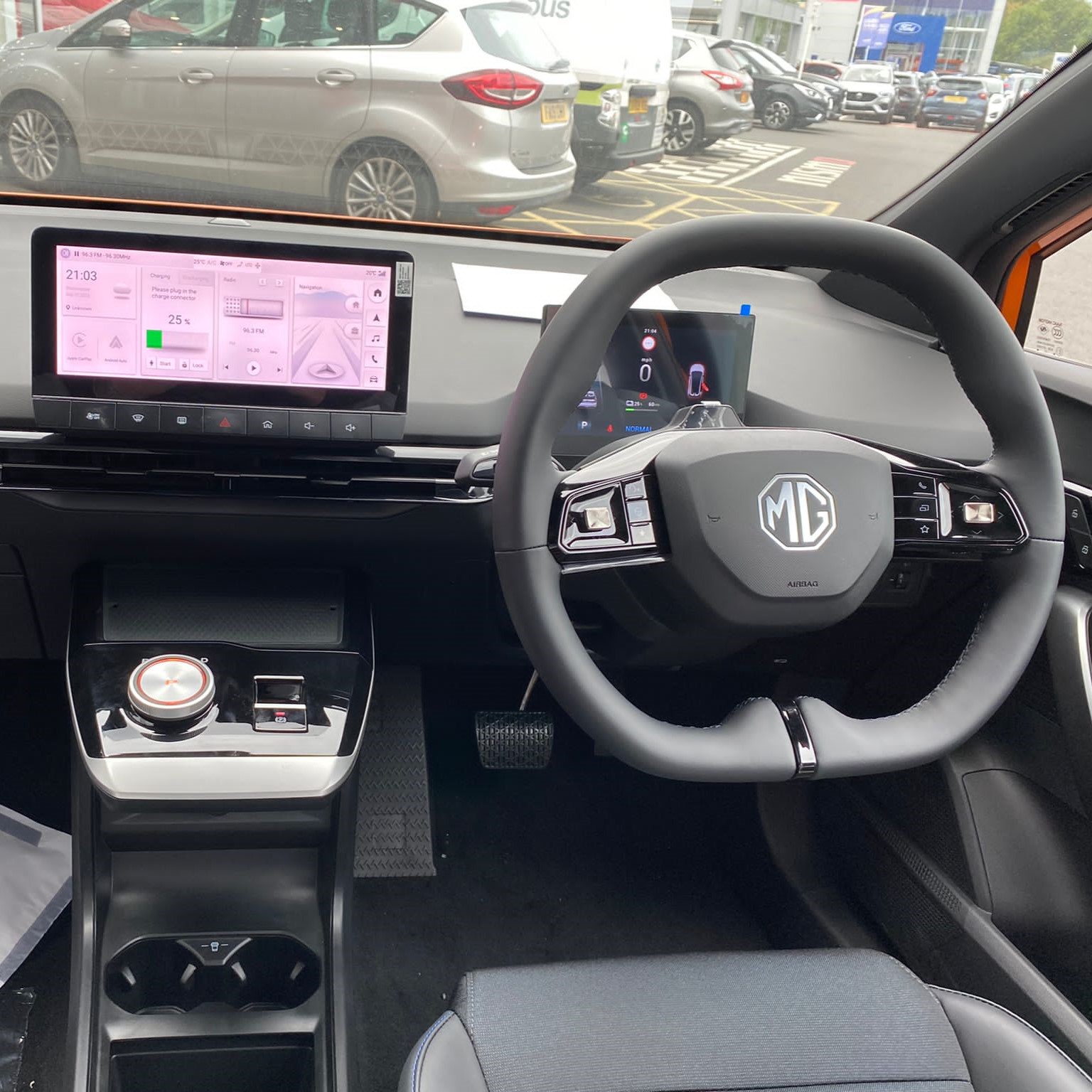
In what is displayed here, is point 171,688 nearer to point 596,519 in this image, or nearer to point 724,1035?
point 596,519

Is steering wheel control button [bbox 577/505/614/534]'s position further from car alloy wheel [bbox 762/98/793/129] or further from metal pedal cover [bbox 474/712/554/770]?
car alloy wheel [bbox 762/98/793/129]

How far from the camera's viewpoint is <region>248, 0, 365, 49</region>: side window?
1.78 m

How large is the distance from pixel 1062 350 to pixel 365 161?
4.07 ft

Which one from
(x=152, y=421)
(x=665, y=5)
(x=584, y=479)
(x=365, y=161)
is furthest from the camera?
(x=665, y=5)

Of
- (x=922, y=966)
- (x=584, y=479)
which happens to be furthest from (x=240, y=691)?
(x=922, y=966)

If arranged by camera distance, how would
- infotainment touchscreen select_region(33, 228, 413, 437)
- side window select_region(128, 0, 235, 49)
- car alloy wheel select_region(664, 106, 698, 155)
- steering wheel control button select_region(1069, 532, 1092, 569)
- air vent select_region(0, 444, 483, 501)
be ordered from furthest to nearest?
car alloy wheel select_region(664, 106, 698, 155) → side window select_region(128, 0, 235, 49) → steering wheel control button select_region(1069, 532, 1092, 569) → air vent select_region(0, 444, 483, 501) → infotainment touchscreen select_region(33, 228, 413, 437)

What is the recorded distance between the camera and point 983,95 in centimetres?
172

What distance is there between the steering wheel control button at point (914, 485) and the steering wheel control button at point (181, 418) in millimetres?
788

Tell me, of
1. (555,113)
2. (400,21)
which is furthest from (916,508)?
(400,21)

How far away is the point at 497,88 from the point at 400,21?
0.23 meters

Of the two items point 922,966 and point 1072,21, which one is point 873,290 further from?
point 922,966

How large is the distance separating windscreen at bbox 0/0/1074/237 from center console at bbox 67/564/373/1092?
78cm

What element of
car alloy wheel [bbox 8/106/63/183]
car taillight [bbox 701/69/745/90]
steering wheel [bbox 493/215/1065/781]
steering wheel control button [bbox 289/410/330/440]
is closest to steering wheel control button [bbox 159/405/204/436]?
steering wheel control button [bbox 289/410/330/440]

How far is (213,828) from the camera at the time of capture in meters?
1.30
